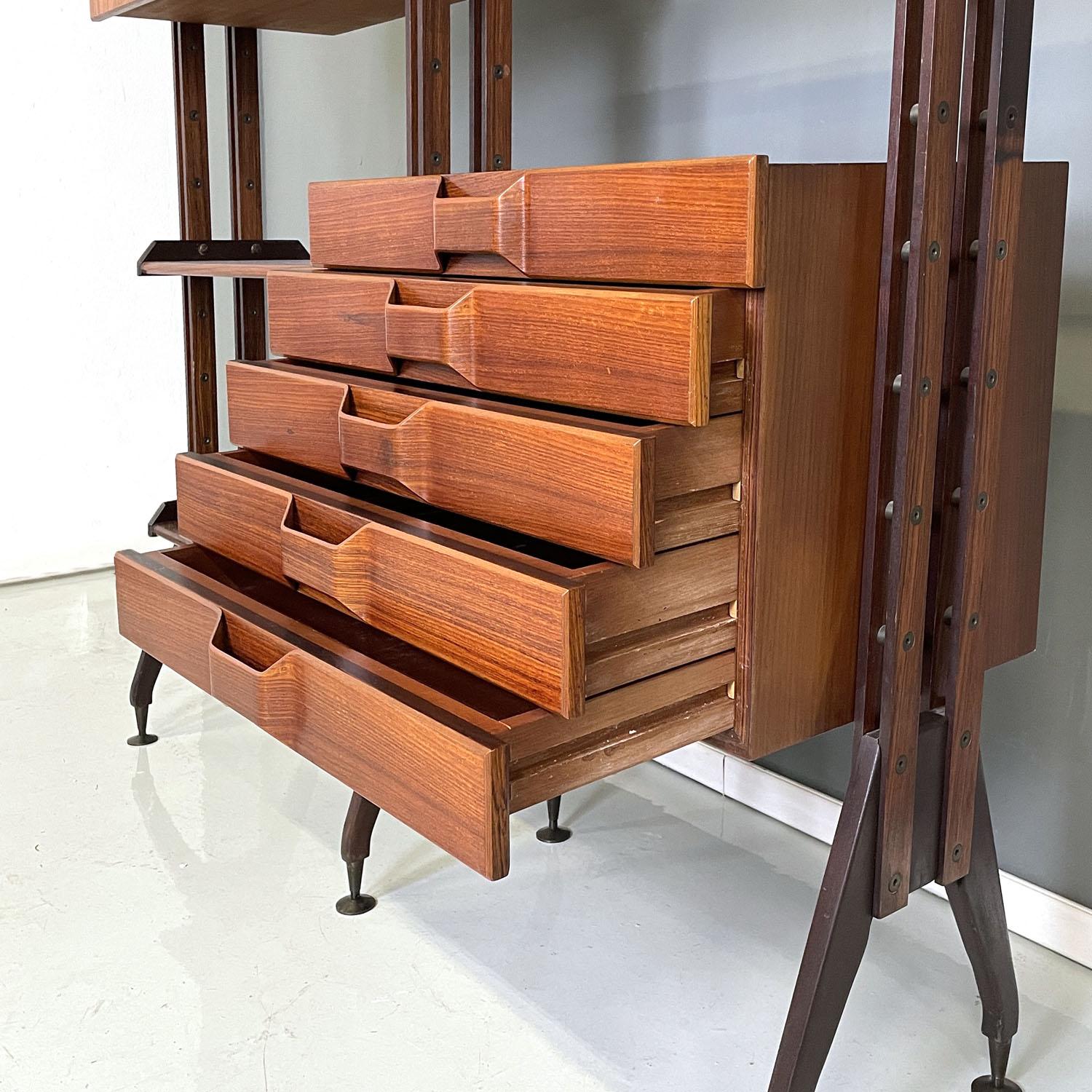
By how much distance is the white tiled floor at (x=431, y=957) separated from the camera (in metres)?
1.20

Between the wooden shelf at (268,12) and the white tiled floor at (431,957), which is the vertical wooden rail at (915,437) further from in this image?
the wooden shelf at (268,12)

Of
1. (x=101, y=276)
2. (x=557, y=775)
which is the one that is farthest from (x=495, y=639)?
(x=101, y=276)

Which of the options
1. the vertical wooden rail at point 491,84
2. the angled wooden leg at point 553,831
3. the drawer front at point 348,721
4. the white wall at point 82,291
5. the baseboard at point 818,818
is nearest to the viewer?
the drawer front at point 348,721

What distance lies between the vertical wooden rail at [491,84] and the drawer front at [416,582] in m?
0.51

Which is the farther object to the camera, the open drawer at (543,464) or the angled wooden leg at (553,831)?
the angled wooden leg at (553,831)

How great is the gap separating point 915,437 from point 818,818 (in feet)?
2.74

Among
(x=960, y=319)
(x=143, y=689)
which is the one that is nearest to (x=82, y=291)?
(x=143, y=689)

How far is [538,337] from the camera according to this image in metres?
1.03

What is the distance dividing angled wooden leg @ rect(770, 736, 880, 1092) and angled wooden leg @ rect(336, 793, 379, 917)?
591 mm

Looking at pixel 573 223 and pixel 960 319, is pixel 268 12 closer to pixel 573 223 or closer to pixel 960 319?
pixel 573 223

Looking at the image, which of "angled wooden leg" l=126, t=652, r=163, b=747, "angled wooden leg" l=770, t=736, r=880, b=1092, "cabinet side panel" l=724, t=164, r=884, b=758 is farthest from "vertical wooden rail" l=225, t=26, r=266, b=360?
"angled wooden leg" l=770, t=736, r=880, b=1092

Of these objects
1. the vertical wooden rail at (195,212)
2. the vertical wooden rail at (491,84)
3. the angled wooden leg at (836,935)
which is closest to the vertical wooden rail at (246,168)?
the vertical wooden rail at (195,212)

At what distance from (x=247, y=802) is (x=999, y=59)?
53.7 inches

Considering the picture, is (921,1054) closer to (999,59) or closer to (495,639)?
(495,639)
